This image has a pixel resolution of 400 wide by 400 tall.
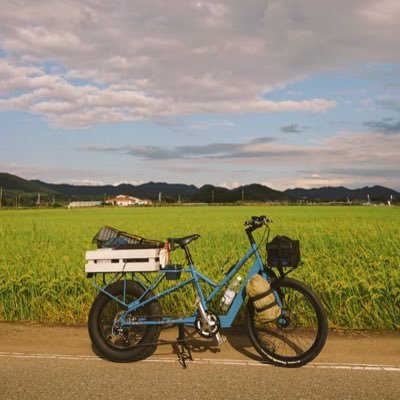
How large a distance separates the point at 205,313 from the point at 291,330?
1.02 m

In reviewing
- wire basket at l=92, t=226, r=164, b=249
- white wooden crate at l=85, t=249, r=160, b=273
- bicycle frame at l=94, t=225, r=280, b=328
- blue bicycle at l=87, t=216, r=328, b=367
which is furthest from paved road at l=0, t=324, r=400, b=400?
wire basket at l=92, t=226, r=164, b=249

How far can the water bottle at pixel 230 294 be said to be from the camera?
17.2 feet

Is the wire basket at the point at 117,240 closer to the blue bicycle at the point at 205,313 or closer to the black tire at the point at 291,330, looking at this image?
the blue bicycle at the point at 205,313

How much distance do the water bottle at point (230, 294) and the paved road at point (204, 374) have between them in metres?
0.59

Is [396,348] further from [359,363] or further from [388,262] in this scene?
[388,262]

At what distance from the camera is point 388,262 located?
916cm

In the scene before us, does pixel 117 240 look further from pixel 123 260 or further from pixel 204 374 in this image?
pixel 204 374

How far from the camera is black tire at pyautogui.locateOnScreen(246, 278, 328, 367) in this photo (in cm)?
488

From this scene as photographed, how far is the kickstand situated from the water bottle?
540 millimetres

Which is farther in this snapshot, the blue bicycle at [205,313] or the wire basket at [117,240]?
the wire basket at [117,240]

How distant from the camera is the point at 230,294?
5242mm

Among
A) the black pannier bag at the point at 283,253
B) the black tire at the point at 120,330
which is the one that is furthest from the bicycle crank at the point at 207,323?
the black pannier bag at the point at 283,253

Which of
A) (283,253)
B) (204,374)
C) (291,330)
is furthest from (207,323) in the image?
(283,253)

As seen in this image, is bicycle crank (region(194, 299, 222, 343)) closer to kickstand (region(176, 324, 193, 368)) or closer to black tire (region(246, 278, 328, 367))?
kickstand (region(176, 324, 193, 368))
